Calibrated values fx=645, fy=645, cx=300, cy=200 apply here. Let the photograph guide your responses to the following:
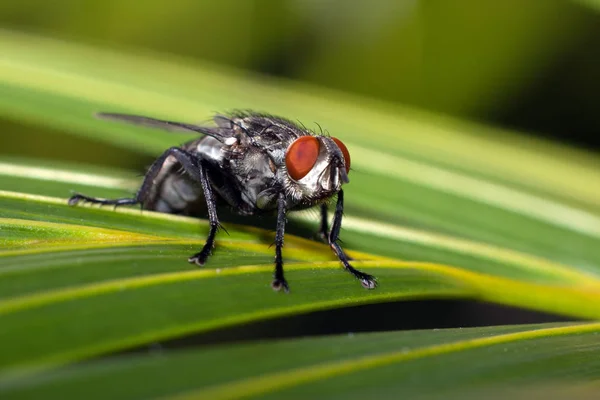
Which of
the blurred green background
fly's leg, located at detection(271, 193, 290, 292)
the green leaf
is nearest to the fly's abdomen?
fly's leg, located at detection(271, 193, 290, 292)

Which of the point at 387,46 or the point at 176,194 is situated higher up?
the point at 387,46

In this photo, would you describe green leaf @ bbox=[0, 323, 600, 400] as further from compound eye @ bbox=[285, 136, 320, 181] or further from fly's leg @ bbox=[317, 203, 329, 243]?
fly's leg @ bbox=[317, 203, 329, 243]

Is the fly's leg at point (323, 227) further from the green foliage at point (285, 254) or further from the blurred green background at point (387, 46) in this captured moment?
the blurred green background at point (387, 46)

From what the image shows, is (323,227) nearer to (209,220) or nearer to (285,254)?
(285,254)

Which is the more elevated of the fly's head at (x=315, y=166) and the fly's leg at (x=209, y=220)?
the fly's head at (x=315, y=166)

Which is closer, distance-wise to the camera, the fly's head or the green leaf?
the green leaf

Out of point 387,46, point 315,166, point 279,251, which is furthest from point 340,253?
point 387,46

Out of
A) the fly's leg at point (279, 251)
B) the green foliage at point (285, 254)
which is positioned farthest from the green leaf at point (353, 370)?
the fly's leg at point (279, 251)

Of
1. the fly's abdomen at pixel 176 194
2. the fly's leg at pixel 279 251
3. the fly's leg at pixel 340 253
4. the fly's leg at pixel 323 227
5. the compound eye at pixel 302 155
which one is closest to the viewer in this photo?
the fly's leg at pixel 279 251
